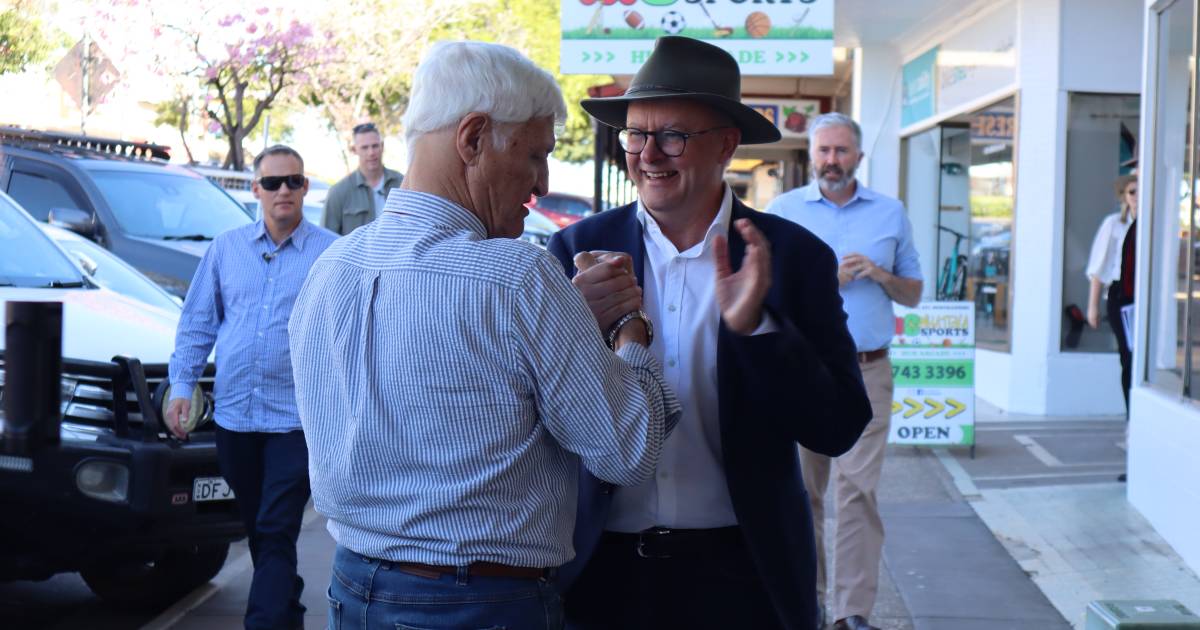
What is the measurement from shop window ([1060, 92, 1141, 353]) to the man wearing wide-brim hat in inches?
373

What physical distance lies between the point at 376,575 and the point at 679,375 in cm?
95

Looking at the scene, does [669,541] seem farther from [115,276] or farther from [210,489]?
[115,276]

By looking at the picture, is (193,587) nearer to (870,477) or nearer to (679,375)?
(870,477)

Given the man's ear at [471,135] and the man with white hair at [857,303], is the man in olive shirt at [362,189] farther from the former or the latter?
the man's ear at [471,135]

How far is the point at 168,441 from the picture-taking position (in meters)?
5.39

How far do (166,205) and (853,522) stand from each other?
7.12m

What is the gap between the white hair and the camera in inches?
93.2

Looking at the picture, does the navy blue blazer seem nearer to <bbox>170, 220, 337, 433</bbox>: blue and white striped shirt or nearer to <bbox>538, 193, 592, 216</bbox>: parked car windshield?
<bbox>170, 220, 337, 433</bbox>: blue and white striped shirt

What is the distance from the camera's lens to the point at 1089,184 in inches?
474

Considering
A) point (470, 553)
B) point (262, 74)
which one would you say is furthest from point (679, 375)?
point (262, 74)

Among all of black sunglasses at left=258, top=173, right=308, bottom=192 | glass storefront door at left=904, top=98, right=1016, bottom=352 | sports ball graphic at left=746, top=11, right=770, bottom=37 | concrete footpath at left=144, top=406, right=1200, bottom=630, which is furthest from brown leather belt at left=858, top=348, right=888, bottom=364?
glass storefront door at left=904, top=98, right=1016, bottom=352

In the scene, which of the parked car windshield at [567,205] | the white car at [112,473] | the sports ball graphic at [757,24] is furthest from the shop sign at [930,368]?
the parked car windshield at [567,205]

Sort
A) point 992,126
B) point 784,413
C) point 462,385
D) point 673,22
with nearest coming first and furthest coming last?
point 462,385
point 784,413
point 673,22
point 992,126

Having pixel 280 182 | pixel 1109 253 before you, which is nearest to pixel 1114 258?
pixel 1109 253
